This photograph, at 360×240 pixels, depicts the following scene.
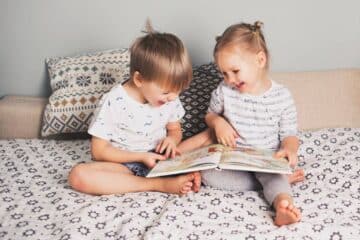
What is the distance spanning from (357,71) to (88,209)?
1.10 meters

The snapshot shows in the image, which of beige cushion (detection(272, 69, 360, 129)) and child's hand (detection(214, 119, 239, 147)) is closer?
child's hand (detection(214, 119, 239, 147))

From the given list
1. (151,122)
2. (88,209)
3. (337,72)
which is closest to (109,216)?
(88,209)

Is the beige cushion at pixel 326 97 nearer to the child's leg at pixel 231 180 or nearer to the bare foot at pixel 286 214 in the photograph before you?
the child's leg at pixel 231 180

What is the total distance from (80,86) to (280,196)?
2.94 feet

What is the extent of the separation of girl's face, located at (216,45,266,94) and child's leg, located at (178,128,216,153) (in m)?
0.20

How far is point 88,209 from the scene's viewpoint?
1.27 meters

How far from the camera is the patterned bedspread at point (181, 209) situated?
1171mm

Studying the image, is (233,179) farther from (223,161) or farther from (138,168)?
(138,168)

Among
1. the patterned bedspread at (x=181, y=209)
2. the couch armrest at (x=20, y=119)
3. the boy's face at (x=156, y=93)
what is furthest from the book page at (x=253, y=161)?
the couch armrest at (x=20, y=119)

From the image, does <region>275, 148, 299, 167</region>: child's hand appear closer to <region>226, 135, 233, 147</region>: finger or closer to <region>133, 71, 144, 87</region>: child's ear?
<region>226, 135, 233, 147</region>: finger

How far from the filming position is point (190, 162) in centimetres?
133

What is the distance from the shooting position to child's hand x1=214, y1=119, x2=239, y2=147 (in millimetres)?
1472

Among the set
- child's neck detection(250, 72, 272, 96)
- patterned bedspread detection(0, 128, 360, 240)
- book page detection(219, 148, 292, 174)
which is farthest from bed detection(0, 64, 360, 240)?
child's neck detection(250, 72, 272, 96)

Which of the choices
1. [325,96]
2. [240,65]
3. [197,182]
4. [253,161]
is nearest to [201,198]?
[197,182]
